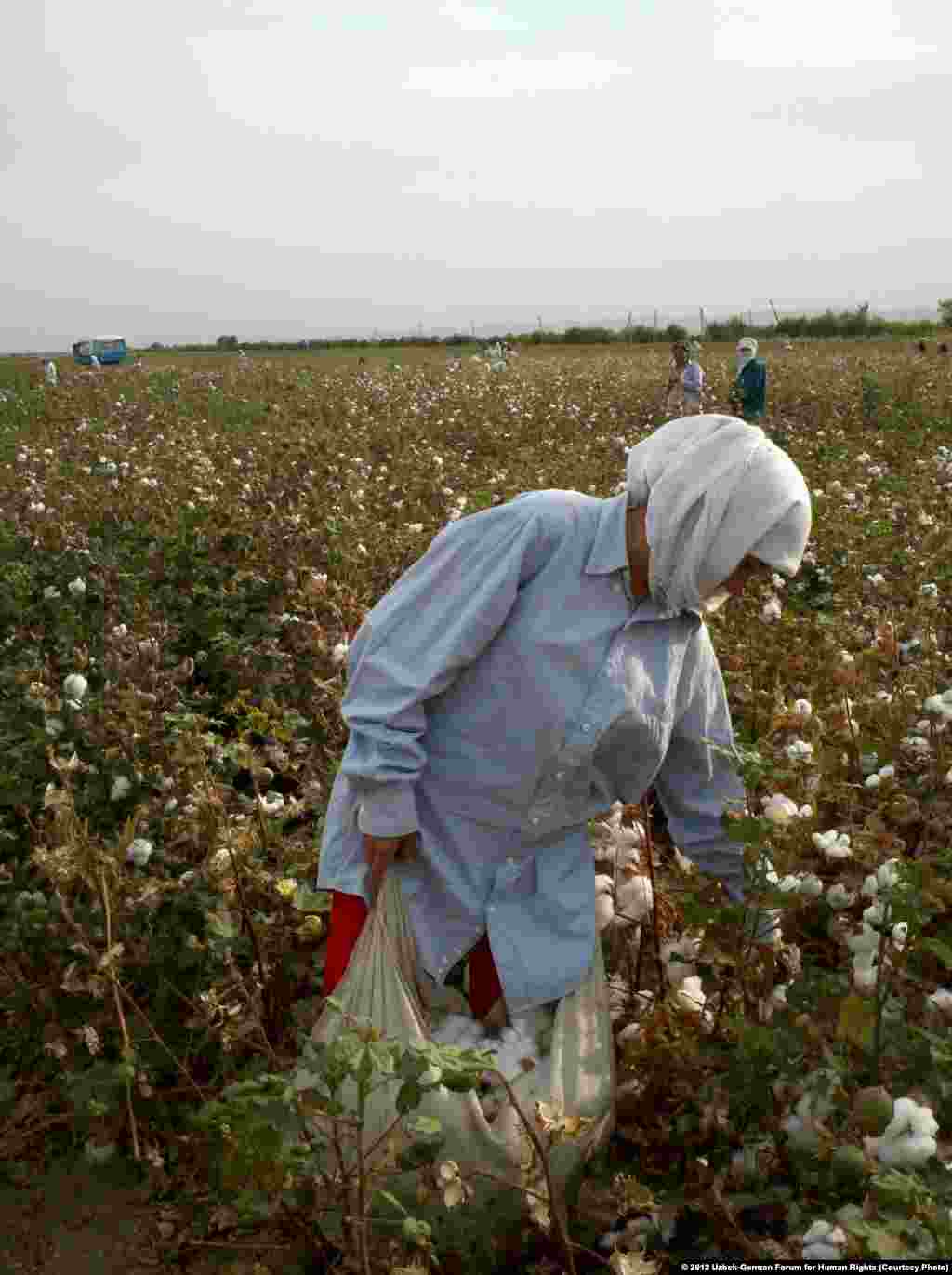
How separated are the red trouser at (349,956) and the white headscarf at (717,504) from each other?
2.68 feet

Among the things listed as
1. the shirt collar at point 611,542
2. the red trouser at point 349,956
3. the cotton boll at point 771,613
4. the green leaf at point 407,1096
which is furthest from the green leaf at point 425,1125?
the cotton boll at point 771,613

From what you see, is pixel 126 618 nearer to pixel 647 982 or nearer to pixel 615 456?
pixel 647 982

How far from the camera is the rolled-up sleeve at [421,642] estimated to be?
5.88ft

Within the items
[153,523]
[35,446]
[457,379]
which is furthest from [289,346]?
[153,523]

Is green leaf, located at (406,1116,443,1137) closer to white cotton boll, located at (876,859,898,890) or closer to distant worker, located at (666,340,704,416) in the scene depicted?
white cotton boll, located at (876,859,898,890)

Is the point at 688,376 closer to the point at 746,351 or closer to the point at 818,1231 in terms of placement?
the point at 746,351

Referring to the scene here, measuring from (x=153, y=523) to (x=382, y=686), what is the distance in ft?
14.1

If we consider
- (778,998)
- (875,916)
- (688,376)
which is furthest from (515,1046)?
(688,376)

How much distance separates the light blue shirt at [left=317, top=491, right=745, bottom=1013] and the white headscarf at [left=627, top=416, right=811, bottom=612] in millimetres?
138

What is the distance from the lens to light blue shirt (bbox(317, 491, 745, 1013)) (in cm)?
182

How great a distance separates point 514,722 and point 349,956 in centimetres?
55

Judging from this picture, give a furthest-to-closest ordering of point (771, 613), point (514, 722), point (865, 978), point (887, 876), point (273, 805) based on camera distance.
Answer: point (771, 613) < point (273, 805) < point (514, 722) < point (865, 978) < point (887, 876)

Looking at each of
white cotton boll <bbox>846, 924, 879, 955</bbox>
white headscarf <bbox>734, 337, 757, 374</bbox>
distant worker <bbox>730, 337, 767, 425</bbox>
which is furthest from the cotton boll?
white headscarf <bbox>734, 337, 757, 374</bbox>

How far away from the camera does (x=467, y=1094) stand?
5.86 ft
